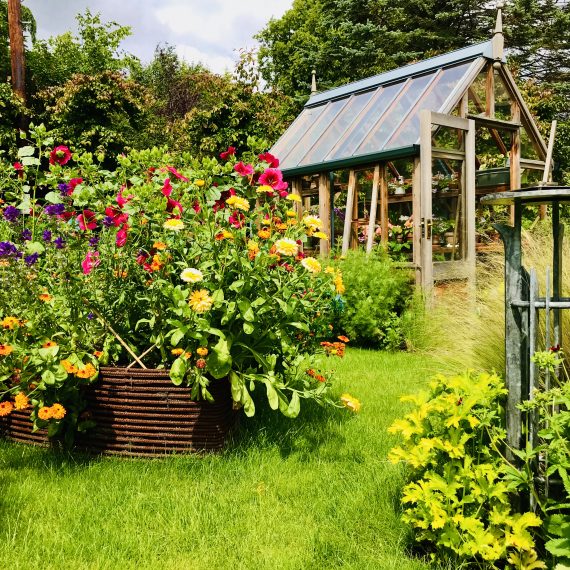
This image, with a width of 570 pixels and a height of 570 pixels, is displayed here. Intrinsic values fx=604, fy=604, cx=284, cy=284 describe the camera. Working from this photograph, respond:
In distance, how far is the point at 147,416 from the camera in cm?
296

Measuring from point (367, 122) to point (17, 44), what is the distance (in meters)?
10.5

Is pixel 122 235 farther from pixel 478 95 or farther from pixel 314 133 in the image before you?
pixel 314 133

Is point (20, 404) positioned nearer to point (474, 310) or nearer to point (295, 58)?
point (474, 310)

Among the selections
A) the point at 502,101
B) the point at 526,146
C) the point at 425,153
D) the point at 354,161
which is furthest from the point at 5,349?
the point at 526,146

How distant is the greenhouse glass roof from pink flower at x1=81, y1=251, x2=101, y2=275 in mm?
5176

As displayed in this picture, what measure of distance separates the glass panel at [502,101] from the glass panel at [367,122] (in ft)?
4.47

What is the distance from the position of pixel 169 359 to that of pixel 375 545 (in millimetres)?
1414

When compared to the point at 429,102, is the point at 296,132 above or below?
above

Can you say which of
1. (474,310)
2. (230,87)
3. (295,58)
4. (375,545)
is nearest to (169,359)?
(375,545)

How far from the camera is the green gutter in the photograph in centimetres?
756

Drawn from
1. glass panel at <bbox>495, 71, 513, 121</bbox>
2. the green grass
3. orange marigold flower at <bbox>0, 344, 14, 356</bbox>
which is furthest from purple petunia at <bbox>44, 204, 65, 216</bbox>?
glass panel at <bbox>495, 71, 513, 121</bbox>

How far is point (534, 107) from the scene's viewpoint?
15.4 meters

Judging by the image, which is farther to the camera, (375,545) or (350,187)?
(350,187)

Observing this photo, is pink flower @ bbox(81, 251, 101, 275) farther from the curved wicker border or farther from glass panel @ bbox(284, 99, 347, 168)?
glass panel @ bbox(284, 99, 347, 168)
